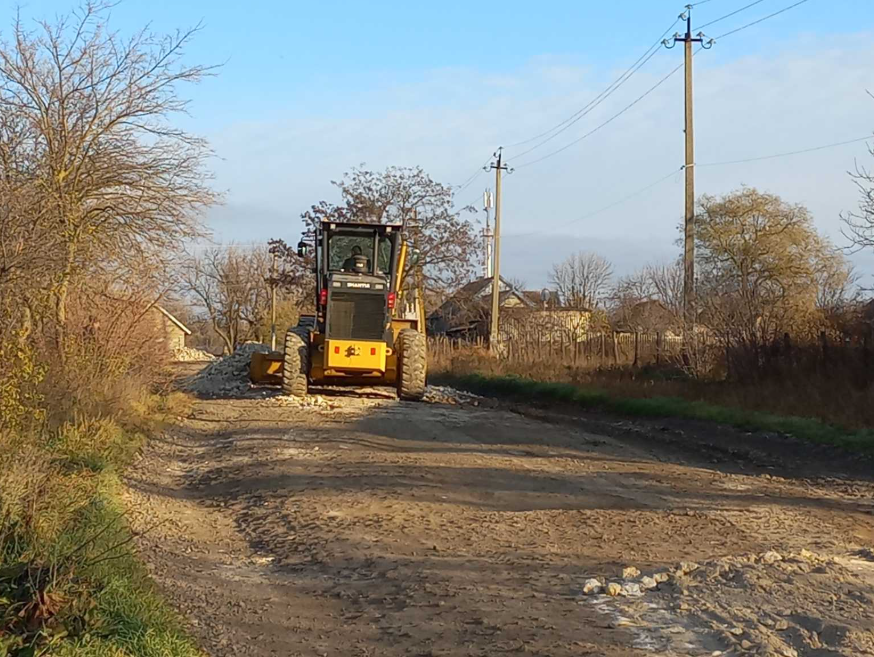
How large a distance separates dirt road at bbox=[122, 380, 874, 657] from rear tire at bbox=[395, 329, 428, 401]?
22.5ft

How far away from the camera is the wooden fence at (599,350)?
28.5 metres

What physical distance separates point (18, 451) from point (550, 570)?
5364mm

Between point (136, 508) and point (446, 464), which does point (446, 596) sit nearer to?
point (136, 508)

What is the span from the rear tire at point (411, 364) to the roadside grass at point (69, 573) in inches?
482

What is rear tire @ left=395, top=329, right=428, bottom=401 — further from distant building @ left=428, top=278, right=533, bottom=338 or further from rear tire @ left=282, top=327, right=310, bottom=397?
distant building @ left=428, top=278, right=533, bottom=338

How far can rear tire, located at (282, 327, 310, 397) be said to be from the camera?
73.9ft

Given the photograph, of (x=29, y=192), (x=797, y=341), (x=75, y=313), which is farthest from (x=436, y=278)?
(x=29, y=192)

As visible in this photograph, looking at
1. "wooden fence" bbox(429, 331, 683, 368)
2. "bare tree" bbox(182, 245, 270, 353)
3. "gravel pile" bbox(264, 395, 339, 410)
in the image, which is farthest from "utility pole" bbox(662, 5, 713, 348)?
"bare tree" bbox(182, 245, 270, 353)

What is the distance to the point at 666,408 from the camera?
21.0 m

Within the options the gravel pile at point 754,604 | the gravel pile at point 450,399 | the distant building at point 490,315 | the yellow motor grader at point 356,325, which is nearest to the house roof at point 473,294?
the distant building at point 490,315

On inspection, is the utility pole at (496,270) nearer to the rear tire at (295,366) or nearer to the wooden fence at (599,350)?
the wooden fence at (599,350)

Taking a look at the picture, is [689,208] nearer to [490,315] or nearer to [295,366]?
[295,366]

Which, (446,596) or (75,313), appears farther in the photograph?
(75,313)

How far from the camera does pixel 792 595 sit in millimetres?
6664
